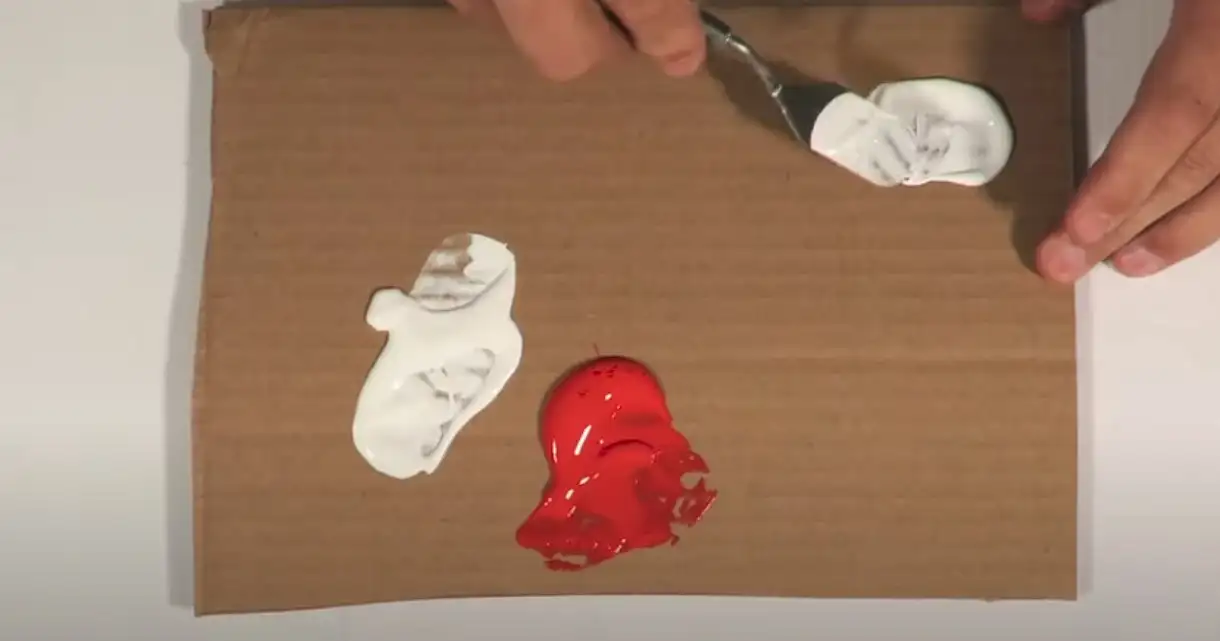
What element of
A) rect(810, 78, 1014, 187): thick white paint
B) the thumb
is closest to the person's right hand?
rect(810, 78, 1014, 187): thick white paint

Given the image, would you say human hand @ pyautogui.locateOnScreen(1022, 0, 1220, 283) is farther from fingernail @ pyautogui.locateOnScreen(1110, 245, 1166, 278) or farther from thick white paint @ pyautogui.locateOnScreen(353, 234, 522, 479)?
thick white paint @ pyautogui.locateOnScreen(353, 234, 522, 479)

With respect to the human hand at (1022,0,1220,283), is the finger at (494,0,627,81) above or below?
above

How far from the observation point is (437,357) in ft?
2.36

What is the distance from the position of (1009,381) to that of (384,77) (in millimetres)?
431

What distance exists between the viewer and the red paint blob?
27.8 inches

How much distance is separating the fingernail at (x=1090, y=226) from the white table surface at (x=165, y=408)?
7 cm

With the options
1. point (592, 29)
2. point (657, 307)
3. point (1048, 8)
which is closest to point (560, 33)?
point (592, 29)

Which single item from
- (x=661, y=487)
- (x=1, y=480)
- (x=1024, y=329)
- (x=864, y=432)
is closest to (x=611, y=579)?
(x=661, y=487)

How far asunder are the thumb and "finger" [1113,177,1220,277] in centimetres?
14

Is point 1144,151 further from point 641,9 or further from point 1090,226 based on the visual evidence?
point 641,9

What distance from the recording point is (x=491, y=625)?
2.36 feet

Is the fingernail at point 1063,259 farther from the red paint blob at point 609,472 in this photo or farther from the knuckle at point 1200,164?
the red paint blob at point 609,472

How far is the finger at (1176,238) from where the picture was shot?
0.65 m

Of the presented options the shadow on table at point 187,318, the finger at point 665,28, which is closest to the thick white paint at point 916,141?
the finger at point 665,28
